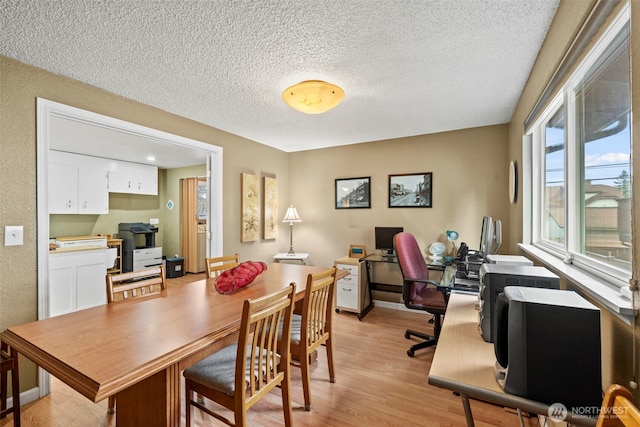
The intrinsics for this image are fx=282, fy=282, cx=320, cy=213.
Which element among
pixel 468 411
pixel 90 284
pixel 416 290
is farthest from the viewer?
pixel 90 284

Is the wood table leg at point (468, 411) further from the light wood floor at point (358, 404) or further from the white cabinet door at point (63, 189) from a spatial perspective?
Result: the white cabinet door at point (63, 189)

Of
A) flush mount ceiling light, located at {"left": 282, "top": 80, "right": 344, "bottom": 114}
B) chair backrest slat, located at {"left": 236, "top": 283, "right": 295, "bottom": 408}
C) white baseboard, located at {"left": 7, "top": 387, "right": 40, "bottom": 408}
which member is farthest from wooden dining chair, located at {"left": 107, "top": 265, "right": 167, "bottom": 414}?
flush mount ceiling light, located at {"left": 282, "top": 80, "right": 344, "bottom": 114}

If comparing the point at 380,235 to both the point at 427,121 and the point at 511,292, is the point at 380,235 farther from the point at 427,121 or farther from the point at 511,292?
the point at 511,292

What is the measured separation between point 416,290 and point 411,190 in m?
1.48

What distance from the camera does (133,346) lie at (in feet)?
3.65

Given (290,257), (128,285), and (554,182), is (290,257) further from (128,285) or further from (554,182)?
(554,182)

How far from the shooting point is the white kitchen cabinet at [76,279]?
342 centimetres

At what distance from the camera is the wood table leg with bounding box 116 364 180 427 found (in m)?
1.20

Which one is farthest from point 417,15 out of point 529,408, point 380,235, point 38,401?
point 38,401

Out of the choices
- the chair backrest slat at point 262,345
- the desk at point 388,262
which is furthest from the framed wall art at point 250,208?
the chair backrest slat at point 262,345

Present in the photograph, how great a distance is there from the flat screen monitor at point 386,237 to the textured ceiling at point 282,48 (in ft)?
5.16

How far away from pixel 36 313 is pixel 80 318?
979 millimetres

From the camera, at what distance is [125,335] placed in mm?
1211

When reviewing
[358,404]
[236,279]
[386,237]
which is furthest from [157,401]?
[386,237]
